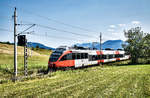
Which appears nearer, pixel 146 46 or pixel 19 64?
pixel 19 64

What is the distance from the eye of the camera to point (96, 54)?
2872cm

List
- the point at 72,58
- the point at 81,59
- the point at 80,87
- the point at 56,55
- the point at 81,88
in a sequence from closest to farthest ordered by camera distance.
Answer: the point at 81,88 < the point at 80,87 < the point at 56,55 < the point at 72,58 < the point at 81,59

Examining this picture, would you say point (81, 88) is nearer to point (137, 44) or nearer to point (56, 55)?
point (56, 55)

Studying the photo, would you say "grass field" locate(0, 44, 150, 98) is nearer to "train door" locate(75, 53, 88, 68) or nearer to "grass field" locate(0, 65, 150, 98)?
"grass field" locate(0, 65, 150, 98)

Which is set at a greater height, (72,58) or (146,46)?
(146,46)

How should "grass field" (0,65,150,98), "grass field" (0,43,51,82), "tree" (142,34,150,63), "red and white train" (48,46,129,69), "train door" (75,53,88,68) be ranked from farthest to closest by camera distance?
"tree" (142,34,150,63)
"train door" (75,53,88,68)
"red and white train" (48,46,129,69)
"grass field" (0,43,51,82)
"grass field" (0,65,150,98)

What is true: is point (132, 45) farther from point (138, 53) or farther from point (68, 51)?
point (68, 51)

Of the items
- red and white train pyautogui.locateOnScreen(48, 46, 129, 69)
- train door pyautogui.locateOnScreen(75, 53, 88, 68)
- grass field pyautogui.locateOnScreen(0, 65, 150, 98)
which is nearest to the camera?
grass field pyautogui.locateOnScreen(0, 65, 150, 98)

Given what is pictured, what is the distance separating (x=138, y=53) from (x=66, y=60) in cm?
2353

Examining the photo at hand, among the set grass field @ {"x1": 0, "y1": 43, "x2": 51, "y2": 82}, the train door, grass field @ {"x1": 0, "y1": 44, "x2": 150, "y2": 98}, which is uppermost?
the train door

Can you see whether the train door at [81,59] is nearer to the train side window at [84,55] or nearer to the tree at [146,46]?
the train side window at [84,55]

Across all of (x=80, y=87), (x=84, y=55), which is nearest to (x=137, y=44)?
(x=84, y=55)

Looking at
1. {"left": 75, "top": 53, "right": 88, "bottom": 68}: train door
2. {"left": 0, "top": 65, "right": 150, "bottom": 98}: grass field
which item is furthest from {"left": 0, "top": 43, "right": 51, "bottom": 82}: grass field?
{"left": 75, "top": 53, "right": 88, "bottom": 68}: train door

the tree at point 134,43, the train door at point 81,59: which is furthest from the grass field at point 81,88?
the tree at point 134,43
